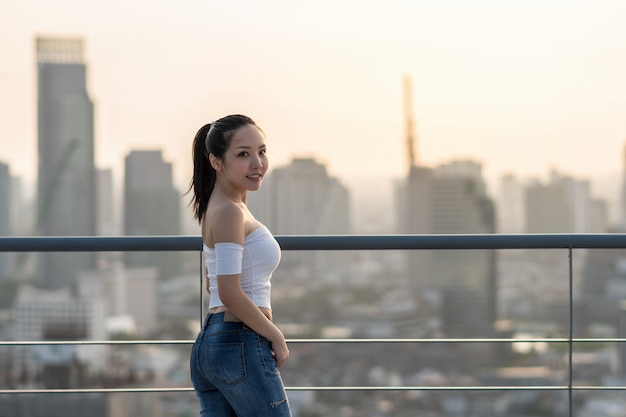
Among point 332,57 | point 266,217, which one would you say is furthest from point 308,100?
point 266,217

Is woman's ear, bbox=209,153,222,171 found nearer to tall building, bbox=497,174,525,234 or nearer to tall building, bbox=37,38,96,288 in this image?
tall building, bbox=497,174,525,234

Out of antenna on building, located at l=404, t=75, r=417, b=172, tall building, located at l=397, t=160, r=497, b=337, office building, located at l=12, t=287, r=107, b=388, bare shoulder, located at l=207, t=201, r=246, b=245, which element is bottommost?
office building, located at l=12, t=287, r=107, b=388

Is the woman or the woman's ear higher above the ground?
the woman's ear

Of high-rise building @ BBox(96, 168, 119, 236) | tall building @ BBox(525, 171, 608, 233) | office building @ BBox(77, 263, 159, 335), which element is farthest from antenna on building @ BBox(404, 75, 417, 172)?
high-rise building @ BBox(96, 168, 119, 236)

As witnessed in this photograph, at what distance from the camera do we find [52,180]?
88375 mm

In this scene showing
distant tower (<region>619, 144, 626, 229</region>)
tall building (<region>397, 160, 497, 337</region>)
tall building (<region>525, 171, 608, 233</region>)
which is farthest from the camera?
tall building (<region>397, 160, 497, 337</region>)

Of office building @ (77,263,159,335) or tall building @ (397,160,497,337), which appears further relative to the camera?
tall building @ (397,160,497,337)

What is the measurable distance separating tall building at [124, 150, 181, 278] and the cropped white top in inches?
3018

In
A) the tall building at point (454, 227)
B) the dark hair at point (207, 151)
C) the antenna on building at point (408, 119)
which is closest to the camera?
the dark hair at point (207, 151)

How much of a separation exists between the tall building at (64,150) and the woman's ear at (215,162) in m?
79.2

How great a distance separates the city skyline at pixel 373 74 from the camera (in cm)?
7438

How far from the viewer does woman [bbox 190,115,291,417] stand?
8.00ft

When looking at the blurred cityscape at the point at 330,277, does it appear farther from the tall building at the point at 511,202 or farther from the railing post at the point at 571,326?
the railing post at the point at 571,326

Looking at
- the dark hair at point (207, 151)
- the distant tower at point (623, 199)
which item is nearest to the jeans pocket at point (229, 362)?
the dark hair at point (207, 151)
